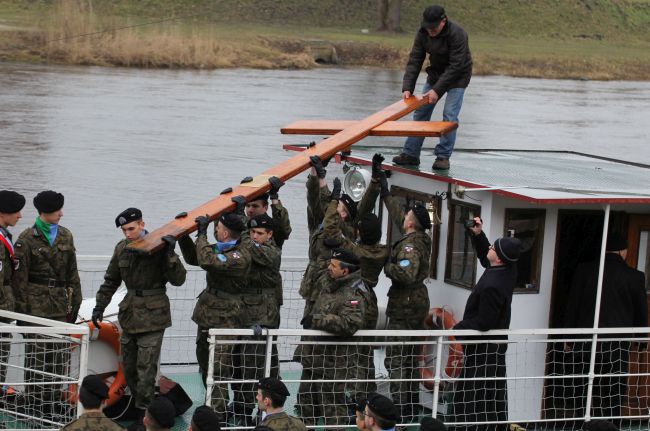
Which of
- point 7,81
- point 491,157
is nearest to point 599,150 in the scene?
point 7,81

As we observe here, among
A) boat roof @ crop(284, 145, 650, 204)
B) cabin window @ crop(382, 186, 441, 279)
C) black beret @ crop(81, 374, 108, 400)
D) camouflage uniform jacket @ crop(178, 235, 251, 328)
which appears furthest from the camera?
cabin window @ crop(382, 186, 441, 279)

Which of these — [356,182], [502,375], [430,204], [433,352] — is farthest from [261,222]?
[502,375]

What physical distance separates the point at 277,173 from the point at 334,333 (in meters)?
1.21

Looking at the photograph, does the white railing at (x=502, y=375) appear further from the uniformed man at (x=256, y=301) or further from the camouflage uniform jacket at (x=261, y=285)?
the camouflage uniform jacket at (x=261, y=285)

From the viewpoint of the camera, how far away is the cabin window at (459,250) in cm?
802

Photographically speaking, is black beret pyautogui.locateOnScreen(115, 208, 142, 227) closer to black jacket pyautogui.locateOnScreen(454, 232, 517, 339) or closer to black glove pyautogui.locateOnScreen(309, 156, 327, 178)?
black glove pyautogui.locateOnScreen(309, 156, 327, 178)

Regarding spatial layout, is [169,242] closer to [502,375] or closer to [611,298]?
[502,375]

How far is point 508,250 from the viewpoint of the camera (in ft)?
23.4

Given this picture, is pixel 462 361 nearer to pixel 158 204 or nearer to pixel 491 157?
pixel 491 157

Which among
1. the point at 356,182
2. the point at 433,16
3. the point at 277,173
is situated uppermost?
the point at 433,16

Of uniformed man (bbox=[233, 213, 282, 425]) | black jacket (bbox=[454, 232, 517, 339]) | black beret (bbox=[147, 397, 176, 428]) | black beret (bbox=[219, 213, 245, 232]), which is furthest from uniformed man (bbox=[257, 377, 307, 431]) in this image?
black jacket (bbox=[454, 232, 517, 339])

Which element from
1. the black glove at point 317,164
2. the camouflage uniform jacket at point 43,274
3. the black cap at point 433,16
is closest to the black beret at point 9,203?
the camouflage uniform jacket at point 43,274

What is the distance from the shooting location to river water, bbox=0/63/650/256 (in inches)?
893

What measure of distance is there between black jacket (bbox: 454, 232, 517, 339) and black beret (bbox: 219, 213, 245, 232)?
1.49 meters
